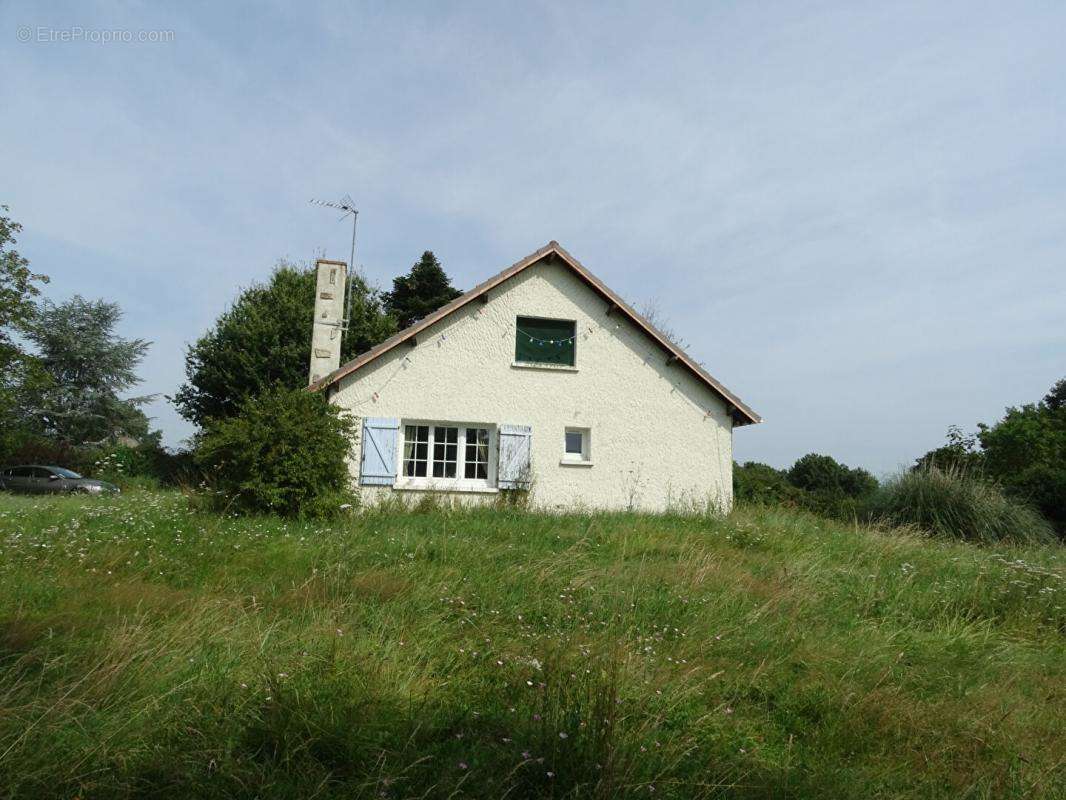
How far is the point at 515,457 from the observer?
13.7m

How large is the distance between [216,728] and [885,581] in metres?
7.26

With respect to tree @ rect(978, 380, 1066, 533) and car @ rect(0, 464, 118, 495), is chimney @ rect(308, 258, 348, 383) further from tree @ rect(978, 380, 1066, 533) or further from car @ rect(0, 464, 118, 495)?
tree @ rect(978, 380, 1066, 533)

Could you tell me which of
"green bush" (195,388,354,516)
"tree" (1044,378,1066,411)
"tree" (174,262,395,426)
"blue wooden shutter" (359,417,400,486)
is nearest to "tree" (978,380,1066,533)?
"tree" (1044,378,1066,411)

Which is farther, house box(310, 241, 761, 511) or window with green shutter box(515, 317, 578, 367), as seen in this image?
window with green shutter box(515, 317, 578, 367)

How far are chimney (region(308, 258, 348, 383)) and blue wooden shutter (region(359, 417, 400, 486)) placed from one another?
59.9 inches

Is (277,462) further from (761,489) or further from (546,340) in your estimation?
(761,489)

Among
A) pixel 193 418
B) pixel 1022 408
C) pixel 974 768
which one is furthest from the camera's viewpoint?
pixel 1022 408

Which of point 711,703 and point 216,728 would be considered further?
point 711,703

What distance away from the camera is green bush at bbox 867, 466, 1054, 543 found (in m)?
12.5

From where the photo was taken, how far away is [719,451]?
14.8 meters

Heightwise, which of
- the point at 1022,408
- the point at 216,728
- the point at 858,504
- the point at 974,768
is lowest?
the point at 974,768

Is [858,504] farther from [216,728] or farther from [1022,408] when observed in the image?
[1022,408]

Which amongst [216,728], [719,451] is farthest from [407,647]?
[719,451]

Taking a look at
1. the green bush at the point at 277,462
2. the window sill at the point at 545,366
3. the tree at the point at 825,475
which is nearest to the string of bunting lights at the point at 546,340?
the window sill at the point at 545,366
